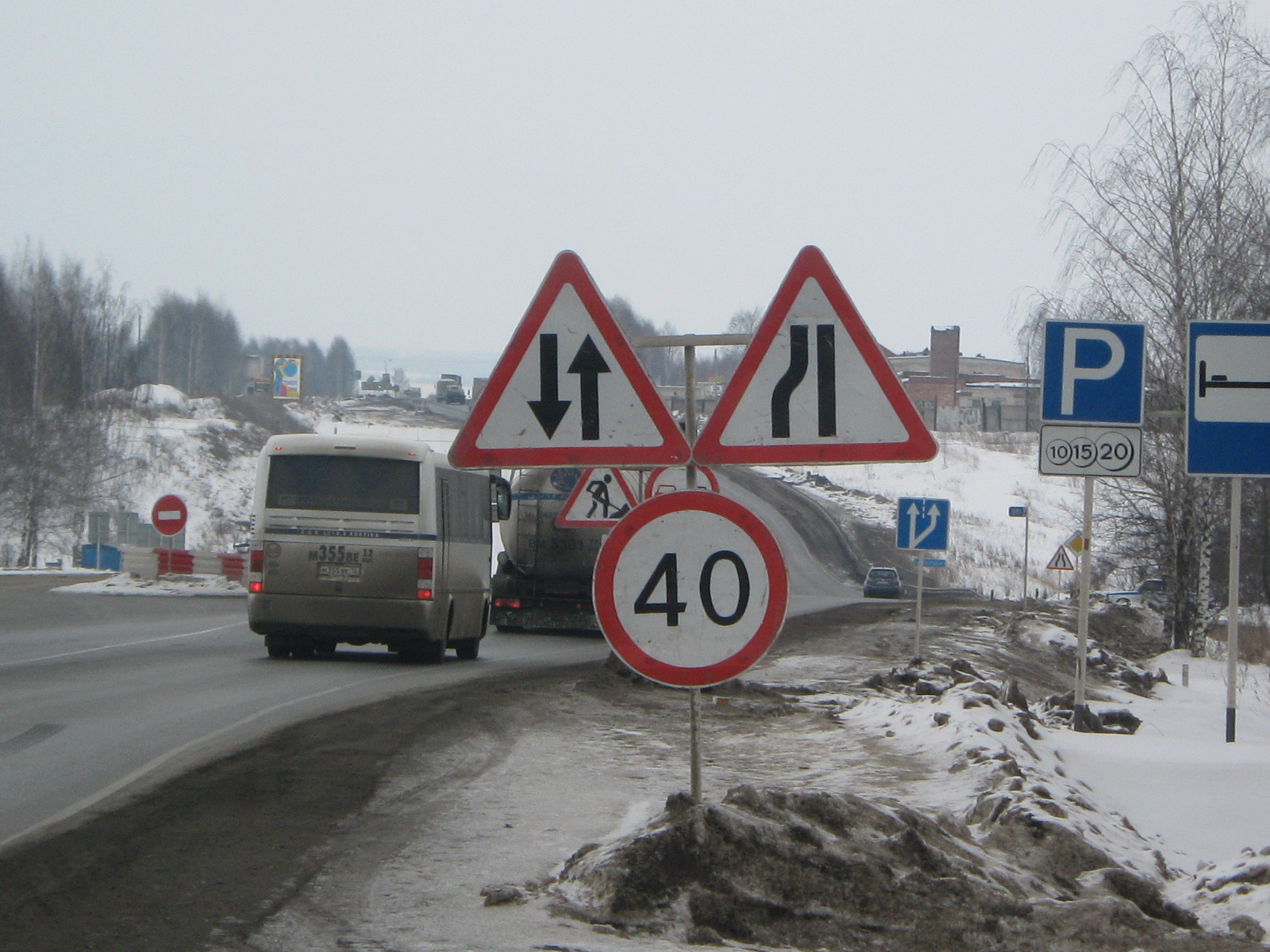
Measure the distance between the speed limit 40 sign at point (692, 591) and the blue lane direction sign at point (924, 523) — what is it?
16.0 metres

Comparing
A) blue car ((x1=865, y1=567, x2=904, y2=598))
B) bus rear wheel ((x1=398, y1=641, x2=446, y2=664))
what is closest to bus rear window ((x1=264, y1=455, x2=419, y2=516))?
bus rear wheel ((x1=398, y1=641, x2=446, y2=664))

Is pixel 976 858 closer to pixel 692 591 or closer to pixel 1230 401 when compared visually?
pixel 692 591

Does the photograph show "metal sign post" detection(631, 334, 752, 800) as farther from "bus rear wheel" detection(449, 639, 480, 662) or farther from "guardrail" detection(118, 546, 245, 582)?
"guardrail" detection(118, 546, 245, 582)

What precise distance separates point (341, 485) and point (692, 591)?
43.1 ft

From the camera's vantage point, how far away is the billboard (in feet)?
420

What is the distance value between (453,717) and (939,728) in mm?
4119

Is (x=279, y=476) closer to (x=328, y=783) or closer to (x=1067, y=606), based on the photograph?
(x=328, y=783)

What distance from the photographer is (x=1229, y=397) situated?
10.4m

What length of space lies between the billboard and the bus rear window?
112 metres

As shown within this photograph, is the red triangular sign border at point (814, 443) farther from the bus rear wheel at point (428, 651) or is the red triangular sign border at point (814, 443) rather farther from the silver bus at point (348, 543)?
the bus rear wheel at point (428, 651)

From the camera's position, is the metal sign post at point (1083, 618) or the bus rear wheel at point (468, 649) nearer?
the metal sign post at point (1083, 618)

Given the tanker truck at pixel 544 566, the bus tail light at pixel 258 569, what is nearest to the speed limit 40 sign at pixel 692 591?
the bus tail light at pixel 258 569

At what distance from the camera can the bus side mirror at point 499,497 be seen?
73.9ft

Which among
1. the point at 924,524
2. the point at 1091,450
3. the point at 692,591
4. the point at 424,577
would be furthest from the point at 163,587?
the point at 692,591
